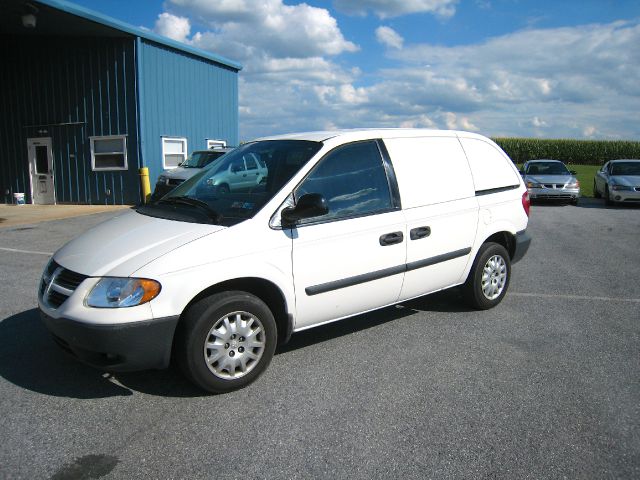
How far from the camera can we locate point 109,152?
16.9 m

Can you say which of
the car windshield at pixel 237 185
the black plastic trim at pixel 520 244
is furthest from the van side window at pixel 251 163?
the black plastic trim at pixel 520 244

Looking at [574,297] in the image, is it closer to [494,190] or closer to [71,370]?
[494,190]

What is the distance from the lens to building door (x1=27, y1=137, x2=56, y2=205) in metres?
17.8

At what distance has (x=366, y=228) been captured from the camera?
4098 mm

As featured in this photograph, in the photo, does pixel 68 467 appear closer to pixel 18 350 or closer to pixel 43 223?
pixel 18 350

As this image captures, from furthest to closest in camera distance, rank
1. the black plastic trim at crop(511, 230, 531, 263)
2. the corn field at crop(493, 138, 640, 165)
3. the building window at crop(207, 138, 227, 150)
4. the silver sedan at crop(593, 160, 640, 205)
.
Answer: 1. the corn field at crop(493, 138, 640, 165)
2. the building window at crop(207, 138, 227, 150)
3. the silver sedan at crop(593, 160, 640, 205)
4. the black plastic trim at crop(511, 230, 531, 263)

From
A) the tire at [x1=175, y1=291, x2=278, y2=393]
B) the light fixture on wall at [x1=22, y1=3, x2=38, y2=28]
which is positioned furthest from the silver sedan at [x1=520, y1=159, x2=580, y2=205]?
the tire at [x1=175, y1=291, x2=278, y2=393]

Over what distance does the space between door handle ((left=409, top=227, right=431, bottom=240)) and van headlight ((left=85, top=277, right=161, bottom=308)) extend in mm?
2139

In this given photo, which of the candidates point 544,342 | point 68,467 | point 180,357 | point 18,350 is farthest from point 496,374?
point 18,350

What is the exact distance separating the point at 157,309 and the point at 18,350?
1.85 m

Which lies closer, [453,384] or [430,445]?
[430,445]

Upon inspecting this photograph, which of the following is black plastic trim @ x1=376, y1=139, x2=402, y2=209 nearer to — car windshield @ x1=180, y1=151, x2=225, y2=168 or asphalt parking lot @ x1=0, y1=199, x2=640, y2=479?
asphalt parking lot @ x1=0, y1=199, x2=640, y2=479

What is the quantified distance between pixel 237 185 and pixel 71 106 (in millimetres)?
15237

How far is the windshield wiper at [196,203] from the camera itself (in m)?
3.73
